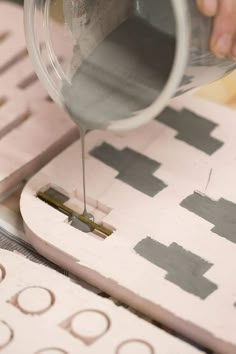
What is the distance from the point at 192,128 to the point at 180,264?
0.22m

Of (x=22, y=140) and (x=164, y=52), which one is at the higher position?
(x=164, y=52)

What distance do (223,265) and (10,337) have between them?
20 cm

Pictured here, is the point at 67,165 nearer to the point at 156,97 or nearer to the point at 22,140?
the point at 22,140

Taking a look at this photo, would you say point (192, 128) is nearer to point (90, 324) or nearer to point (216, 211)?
point (216, 211)

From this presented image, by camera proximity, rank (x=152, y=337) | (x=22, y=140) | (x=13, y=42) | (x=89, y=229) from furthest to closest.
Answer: (x=13, y=42), (x=22, y=140), (x=89, y=229), (x=152, y=337)

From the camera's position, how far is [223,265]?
2.44ft

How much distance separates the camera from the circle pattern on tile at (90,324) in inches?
27.2

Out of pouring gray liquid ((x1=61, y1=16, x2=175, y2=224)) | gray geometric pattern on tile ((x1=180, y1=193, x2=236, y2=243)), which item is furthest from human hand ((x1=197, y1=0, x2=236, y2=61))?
gray geometric pattern on tile ((x1=180, y1=193, x2=236, y2=243))

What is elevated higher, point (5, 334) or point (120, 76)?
point (120, 76)

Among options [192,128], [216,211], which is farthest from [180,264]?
[192,128]

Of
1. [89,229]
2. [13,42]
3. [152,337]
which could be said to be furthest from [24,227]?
[13,42]

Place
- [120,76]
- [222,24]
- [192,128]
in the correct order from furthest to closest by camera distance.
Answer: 1. [192,128]
2. [120,76]
3. [222,24]

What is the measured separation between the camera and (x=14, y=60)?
1020 millimetres

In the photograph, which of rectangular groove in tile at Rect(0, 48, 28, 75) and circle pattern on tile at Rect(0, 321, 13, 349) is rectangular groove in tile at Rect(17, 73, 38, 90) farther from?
circle pattern on tile at Rect(0, 321, 13, 349)
